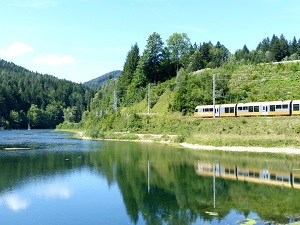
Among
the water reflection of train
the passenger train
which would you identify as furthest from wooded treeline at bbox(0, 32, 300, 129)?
the water reflection of train

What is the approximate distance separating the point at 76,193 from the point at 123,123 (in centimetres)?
5382

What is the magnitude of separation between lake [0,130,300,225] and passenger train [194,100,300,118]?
14.2m

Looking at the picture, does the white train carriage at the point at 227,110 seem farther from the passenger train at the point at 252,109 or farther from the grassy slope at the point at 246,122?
the grassy slope at the point at 246,122

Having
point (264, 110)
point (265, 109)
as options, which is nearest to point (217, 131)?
point (264, 110)

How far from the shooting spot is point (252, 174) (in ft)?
106

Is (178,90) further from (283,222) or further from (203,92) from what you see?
(283,222)

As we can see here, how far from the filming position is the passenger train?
5444cm

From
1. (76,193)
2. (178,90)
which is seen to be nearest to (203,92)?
(178,90)

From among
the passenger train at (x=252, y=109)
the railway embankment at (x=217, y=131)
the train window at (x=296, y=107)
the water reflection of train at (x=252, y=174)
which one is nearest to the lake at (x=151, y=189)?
the water reflection of train at (x=252, y=174)

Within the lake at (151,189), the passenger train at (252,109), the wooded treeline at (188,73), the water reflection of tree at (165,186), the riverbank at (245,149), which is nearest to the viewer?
the lake at (151,189)

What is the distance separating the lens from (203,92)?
73.4 m

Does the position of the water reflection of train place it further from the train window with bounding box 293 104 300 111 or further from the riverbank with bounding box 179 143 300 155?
the train window with bounding box 293 104 300 111

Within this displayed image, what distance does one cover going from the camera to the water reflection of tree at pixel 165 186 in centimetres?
2041

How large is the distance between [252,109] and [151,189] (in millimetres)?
37352
